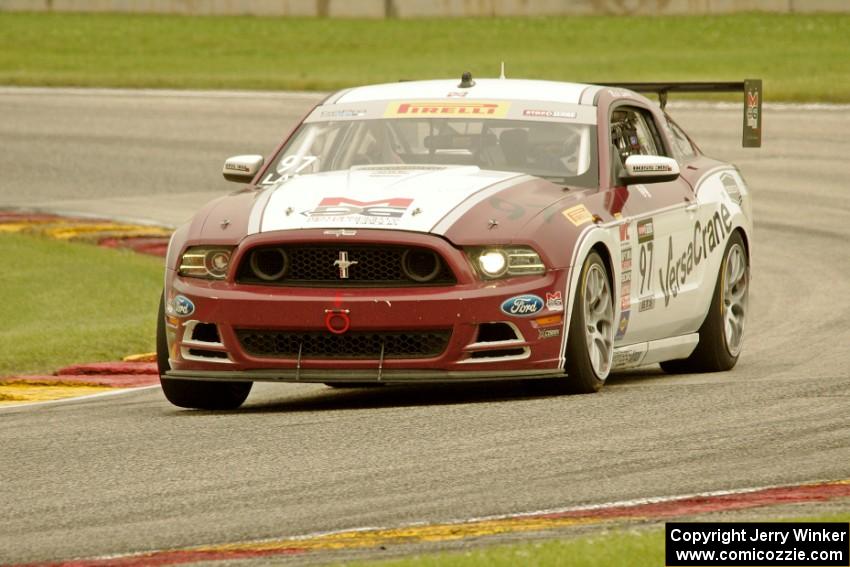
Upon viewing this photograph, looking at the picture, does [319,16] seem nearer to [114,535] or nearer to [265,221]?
[265,221]

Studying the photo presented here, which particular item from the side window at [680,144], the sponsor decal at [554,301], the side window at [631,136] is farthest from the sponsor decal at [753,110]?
the sponsor decal at [554,301]

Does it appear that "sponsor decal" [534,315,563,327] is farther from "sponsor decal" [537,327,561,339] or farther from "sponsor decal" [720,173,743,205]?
"sponsor decal" [720,173,743,205]

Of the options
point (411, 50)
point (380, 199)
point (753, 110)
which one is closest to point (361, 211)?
point (380, 199)

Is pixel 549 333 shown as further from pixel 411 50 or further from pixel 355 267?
pixel 411 50

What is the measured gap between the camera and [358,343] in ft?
28.4

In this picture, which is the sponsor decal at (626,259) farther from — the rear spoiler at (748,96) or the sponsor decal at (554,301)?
the rear spoiler at (748,96)

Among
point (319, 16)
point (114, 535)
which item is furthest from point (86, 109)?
point (114, 535)

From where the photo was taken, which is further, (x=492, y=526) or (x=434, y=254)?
(x=434, y=254)

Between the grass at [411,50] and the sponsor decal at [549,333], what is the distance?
19.9m

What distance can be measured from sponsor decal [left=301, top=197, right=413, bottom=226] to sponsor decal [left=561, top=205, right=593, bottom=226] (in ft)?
2.51

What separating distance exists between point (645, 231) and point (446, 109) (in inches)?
48.6

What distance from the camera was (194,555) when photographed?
559cm

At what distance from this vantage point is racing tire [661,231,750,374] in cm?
1099

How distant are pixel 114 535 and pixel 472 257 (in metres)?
3.07
